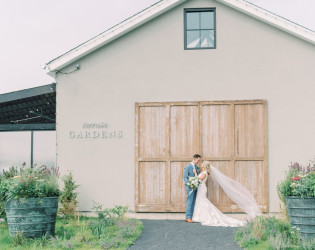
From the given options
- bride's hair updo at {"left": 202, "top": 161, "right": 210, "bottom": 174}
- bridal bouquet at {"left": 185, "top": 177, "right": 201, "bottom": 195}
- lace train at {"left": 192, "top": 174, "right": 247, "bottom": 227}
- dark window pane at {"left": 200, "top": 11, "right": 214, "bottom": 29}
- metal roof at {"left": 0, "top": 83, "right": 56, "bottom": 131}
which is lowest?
lace train at {"left": 192, "top": 174, "right": 247, "bottom": 227}

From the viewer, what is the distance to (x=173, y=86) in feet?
40.4

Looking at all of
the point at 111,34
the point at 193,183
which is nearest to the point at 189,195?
the point at 193,183

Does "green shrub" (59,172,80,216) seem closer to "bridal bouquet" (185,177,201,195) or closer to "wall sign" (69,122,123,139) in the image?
"wall sign" (69,122,123,139)

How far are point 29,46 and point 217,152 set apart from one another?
22.3 meters

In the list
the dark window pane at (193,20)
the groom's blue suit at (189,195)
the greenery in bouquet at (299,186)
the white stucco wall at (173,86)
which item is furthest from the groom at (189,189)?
the dark window pane at (193,20)

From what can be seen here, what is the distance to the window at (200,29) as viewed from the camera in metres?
12.4

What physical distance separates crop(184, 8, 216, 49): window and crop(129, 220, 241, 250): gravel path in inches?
181

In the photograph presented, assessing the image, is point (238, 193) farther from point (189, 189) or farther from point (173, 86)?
point (173, 86)

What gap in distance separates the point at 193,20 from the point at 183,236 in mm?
5713

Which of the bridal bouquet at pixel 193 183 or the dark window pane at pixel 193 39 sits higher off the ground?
the dark window pane at pixel 193 39

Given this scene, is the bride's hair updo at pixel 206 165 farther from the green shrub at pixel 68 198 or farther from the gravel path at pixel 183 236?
the green shrub at pixel 68 198

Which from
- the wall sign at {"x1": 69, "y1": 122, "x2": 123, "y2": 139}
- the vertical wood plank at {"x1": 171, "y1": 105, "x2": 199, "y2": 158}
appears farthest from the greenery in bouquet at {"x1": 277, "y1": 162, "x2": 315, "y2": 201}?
the wall sign at {"x1": 69, "y1": 122, "x2": 123, "y2": 139}

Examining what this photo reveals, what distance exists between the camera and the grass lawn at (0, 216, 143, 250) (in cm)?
888

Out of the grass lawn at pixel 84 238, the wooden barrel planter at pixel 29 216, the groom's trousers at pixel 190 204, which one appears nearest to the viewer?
the grass lawn at pixel 84 238
